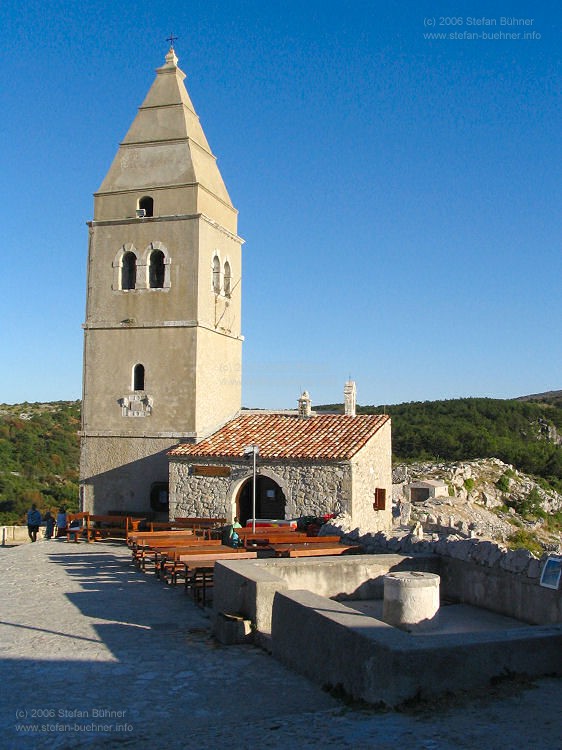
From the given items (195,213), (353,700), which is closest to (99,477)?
(195,213)

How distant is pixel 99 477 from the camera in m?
23.6

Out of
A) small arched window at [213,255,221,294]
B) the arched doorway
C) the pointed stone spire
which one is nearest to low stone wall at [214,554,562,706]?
the arched doorway

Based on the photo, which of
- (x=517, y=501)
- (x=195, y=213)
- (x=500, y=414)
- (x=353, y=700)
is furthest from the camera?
(x=500, y=414)

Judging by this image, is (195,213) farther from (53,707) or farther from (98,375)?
(53,707)

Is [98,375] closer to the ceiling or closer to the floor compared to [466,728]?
closer to the ceiling

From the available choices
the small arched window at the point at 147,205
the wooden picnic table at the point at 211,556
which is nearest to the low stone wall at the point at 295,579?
the wooden picnic table at the point at 211,556

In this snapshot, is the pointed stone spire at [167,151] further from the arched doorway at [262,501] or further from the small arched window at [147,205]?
the arched doorway at [262,501]

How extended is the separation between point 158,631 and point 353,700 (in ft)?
14.2

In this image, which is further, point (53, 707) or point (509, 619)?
point (509, 619)

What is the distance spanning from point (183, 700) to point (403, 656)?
7.73 ft

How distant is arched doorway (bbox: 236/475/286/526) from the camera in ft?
74.3

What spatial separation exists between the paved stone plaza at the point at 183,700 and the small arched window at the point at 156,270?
1281 cm

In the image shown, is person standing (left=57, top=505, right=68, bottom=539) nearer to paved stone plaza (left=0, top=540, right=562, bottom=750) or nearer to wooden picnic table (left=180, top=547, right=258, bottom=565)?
wooden picnic table (left=180, top=547, right=258, bottom=565)

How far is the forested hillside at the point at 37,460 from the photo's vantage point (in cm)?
4028
